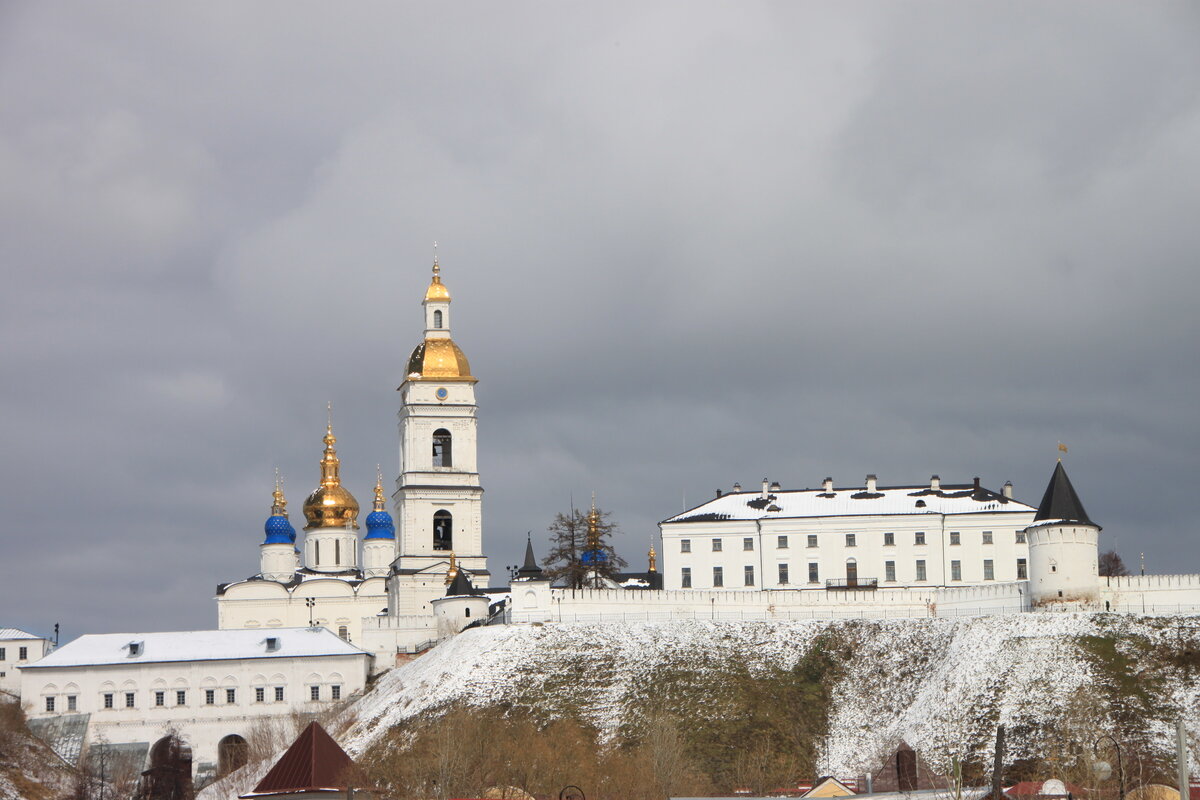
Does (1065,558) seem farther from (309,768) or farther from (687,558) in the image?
(309,768)

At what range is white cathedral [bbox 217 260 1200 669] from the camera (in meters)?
91.4

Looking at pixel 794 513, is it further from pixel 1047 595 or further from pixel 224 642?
pixel 224 642

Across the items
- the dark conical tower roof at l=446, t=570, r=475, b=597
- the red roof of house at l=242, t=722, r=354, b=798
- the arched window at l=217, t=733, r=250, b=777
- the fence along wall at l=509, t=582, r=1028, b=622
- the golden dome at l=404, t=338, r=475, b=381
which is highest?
the golden dome at l=404, t=338, r=475, b=381

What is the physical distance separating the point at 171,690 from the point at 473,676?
18.9 metres

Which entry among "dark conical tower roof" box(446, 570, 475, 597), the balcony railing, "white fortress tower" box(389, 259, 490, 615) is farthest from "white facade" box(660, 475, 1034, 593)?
"white fortress tower" box(389, 259, 490, 615)

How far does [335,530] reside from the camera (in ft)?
412

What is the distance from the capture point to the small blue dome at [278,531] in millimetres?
122250

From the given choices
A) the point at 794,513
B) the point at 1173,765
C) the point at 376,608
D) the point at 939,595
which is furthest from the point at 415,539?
the point at 1173,765

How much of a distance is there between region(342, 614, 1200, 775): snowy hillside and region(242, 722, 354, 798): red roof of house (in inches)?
777

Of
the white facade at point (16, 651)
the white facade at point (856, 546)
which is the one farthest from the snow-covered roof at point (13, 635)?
the white facade at point (856, 546)

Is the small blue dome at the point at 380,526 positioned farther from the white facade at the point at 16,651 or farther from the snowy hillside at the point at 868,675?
the snowy hillside at the point at 868,675

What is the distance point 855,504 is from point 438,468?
89.1ft

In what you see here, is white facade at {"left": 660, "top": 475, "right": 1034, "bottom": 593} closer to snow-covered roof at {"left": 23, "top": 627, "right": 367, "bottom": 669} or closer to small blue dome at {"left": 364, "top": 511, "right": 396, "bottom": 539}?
snow-covered roof at {"left": 23, "top": 627, "right": 367, "bottom": 669}

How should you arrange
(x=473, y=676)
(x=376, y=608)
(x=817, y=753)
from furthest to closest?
(x=376, y=608)
(x=473, y=676)
(x=817, y=753)
